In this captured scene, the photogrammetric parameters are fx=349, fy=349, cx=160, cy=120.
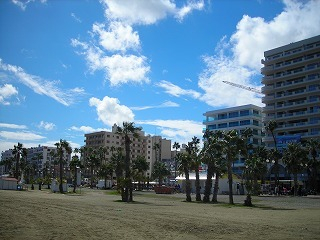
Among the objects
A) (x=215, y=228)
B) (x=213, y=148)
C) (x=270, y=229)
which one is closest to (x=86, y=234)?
(x=215, y=228)

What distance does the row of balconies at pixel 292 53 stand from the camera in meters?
106

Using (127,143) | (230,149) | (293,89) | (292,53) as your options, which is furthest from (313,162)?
(127,143)

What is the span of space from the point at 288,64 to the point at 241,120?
24916 mm

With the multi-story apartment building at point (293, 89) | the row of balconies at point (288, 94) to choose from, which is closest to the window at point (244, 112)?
the multi-story apartment building at point (293, 89)

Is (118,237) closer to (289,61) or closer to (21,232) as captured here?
(21,232)

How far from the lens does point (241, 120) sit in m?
124

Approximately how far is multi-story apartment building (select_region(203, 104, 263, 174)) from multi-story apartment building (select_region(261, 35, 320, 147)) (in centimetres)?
769

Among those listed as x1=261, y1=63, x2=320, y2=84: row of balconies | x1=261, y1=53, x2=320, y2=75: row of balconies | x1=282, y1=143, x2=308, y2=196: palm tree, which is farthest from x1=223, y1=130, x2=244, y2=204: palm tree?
x1=261, y1=53, x2=320, y2=75: row of balconies

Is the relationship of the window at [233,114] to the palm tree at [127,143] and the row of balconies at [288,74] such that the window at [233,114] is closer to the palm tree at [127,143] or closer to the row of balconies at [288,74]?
the row of balconies at [288,74]

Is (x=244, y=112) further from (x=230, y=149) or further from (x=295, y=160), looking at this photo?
(x=230, y=149)

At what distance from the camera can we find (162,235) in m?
16.2

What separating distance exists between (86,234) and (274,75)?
365 feet

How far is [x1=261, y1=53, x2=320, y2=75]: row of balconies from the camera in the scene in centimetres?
10594

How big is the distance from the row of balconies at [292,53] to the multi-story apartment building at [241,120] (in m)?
16.5
